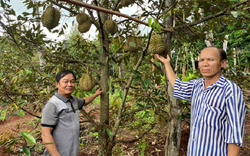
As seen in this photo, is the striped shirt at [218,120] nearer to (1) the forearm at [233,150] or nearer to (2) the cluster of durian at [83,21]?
(1) the forearm at [233,150]

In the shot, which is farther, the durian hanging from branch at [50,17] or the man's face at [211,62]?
the durian hanging from branch at [50,17]

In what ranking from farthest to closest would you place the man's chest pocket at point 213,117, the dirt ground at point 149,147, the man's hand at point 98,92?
the dirt ground at point 149,147 < the man's hand at point 98,92 < the man's chest pocket at point 213,117

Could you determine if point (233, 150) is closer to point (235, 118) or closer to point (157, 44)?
point (235, 118)

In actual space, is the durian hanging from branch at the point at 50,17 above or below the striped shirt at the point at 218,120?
above

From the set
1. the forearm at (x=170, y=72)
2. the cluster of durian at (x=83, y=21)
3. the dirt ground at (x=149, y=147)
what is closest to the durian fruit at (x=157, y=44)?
the forearm at (x=170, y=72)

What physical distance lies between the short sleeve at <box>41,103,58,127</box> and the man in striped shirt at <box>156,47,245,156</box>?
106 cm

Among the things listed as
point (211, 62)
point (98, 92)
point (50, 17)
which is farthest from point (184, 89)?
point (50, 17)

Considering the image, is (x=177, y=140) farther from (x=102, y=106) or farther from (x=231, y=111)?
(x=102, y=106)

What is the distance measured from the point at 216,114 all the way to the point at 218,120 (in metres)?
0.04

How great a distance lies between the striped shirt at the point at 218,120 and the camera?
936 millimetres

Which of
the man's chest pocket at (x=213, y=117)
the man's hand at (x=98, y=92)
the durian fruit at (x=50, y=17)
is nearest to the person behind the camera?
the man's chest pocket at (x=213, y=117)

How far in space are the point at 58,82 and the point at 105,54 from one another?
0.61 m

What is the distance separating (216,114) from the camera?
3.30ft

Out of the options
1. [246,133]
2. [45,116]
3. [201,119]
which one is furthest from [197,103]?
[246,133]
